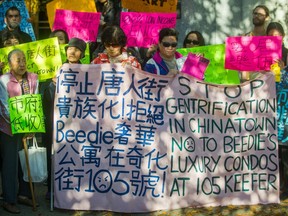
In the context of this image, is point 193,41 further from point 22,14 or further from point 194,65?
point 22,14

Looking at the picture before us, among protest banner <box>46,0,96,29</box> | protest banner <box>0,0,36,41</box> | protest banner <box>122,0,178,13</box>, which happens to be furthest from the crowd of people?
protest banner <box>0,0,36,41</box>

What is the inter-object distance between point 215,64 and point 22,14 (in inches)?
131

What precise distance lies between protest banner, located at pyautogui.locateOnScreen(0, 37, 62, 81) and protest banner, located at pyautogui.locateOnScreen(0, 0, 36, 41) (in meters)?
2.21

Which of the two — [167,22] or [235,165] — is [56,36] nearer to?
[167,22]

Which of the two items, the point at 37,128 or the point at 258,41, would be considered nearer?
the point at 37,128

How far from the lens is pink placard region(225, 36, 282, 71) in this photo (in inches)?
348

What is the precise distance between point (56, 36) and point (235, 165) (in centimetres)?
278

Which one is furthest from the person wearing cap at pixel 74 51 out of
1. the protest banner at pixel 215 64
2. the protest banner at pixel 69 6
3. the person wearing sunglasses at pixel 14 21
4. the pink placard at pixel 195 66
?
the protest banner at pixel 69 6

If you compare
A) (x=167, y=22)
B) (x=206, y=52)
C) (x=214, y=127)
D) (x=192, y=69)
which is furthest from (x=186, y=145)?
(x=167, y=22)

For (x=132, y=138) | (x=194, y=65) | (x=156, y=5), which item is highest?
(x=156, y=5)

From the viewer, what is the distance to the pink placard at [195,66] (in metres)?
8.57

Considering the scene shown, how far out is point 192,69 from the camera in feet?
28.2

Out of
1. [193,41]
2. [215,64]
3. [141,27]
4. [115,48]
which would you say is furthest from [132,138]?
[141,27]

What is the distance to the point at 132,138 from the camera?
8203 mm
